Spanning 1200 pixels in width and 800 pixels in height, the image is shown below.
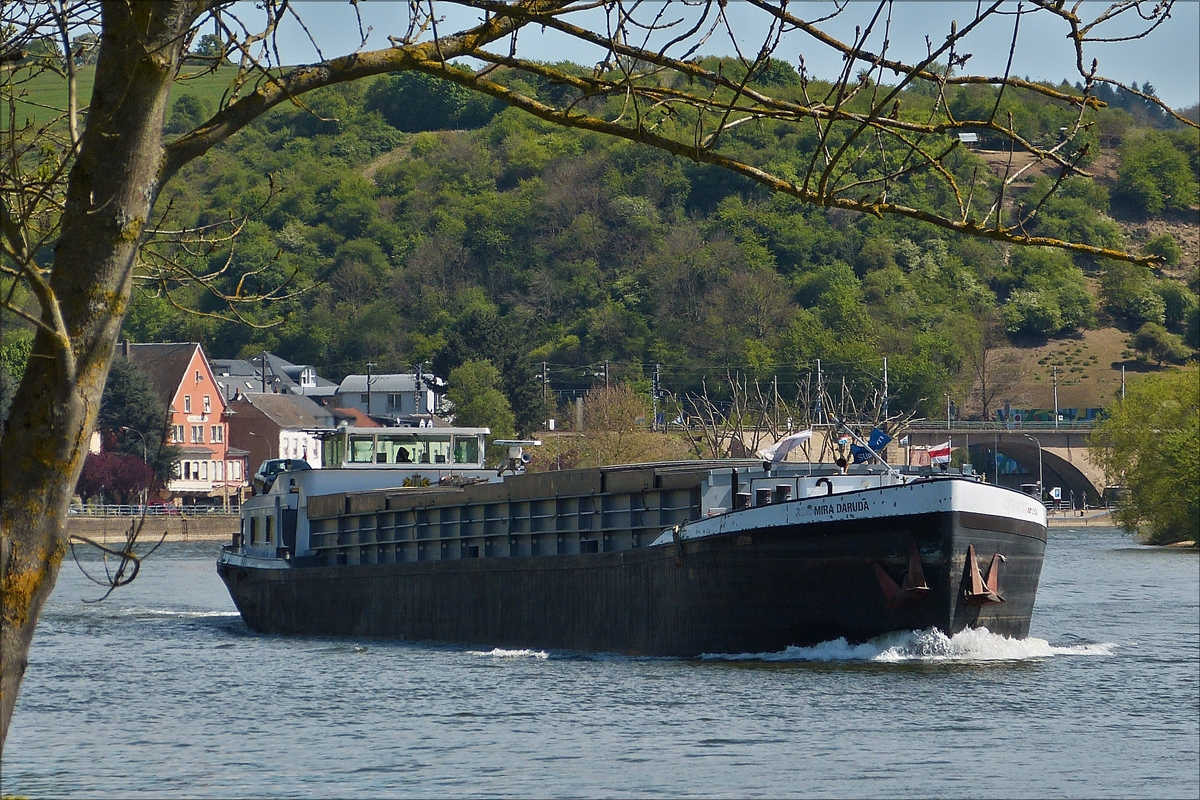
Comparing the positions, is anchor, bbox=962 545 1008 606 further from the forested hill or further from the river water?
the forested hill

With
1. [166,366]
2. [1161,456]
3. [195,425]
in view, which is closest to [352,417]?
[195,425]

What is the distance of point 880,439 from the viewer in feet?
98.3

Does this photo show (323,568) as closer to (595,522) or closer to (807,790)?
(595,522)

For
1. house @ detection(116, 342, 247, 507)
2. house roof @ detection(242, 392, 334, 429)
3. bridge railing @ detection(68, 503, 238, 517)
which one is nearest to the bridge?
house roof @ detection(242, 392, 334, 429)

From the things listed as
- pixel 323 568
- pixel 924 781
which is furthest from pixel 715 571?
pixel 323 568

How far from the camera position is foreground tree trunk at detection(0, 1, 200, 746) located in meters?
6.07

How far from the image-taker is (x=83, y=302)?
6137 millimetres

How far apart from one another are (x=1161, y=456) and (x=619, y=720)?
63214mm

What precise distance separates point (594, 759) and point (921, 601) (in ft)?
31.5

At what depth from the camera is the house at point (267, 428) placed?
434 feet

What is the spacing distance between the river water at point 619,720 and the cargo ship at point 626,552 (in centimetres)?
74

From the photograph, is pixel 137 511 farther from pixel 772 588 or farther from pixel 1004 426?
pixel 772 588

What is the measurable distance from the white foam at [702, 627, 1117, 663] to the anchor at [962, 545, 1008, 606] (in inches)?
22.4

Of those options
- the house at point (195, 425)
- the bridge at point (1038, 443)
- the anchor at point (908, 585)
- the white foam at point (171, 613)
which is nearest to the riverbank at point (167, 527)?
the house at point (195, 425)
